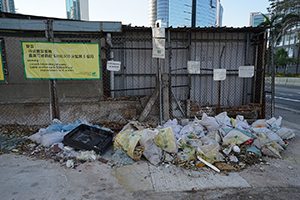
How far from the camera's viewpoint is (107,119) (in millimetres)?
5328

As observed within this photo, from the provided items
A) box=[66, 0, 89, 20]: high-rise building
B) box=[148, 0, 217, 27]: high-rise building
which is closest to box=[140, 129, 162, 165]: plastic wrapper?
box=[148, 0, 217, 27]: high-rise building

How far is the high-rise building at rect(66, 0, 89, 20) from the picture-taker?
1790 inches

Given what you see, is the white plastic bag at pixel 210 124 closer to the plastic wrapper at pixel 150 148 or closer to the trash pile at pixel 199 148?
the trash pile at pixel 199 148

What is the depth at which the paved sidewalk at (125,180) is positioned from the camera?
8.25 feet

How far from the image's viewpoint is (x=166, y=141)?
3.54m

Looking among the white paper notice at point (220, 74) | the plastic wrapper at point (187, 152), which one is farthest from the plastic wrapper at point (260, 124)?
the plastic wrapper at point (187, 152)

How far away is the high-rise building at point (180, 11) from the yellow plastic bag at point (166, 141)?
34915 millimetres

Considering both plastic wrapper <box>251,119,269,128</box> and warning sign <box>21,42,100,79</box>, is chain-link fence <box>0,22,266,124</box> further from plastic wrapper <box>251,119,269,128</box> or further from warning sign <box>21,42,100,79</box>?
warning sign <box>21,42,100,79</box>

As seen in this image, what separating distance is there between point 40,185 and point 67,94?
14.5 ft

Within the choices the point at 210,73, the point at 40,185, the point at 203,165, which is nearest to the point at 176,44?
the point at 210,73

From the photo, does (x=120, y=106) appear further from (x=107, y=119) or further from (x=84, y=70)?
(x=84, y=70)

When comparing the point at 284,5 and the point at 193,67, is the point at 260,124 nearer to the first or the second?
the point at 193,67

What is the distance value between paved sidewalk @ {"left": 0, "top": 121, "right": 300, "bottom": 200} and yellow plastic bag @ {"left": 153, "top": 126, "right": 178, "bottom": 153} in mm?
367

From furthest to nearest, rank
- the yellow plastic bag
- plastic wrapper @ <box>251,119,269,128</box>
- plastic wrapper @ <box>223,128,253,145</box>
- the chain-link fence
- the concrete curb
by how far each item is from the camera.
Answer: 1. the concrete curb
2. the chain-link fence
3. plastic wrapper @ <box>251,119,269,128</box>
4. plastic wrapper @ <box>223,128,253,145</box>
5. the yellow plastic bag
